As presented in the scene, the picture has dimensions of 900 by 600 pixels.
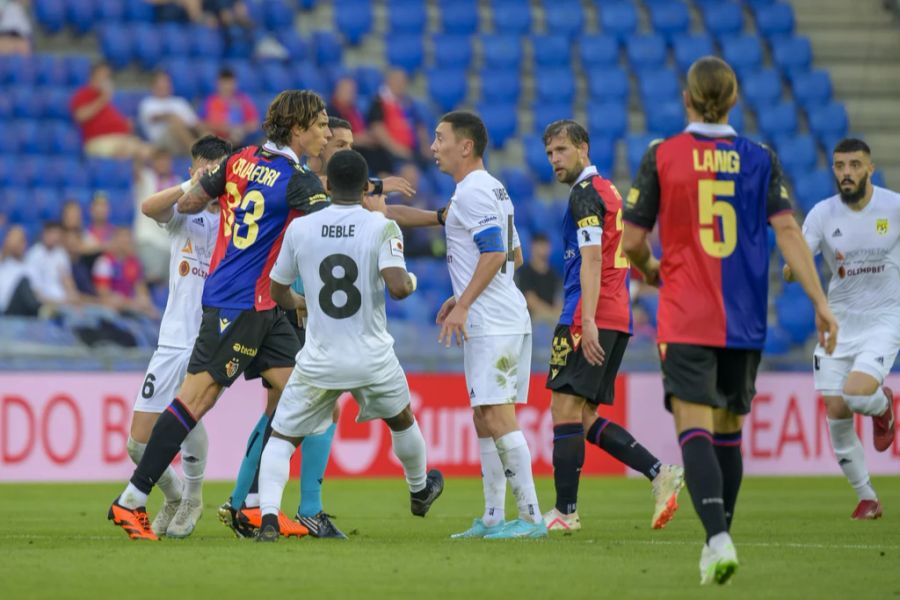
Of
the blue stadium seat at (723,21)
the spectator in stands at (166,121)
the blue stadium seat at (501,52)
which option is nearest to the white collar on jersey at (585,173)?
the spectator in stands at (166,121)

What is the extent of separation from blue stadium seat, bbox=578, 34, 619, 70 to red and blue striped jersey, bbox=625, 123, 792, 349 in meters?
15.7

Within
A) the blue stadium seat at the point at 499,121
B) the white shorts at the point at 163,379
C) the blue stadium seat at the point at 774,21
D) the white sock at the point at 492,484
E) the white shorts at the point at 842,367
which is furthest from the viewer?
the blue stadium seat at the point at 774,21

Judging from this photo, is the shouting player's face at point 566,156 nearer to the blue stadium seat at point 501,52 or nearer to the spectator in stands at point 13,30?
the spectator in stands at point 13,30

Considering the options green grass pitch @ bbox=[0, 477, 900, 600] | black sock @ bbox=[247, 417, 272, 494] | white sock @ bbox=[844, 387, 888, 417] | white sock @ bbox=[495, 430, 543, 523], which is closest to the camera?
green grass pitch @ bbox=[0, 477, 900, 600]

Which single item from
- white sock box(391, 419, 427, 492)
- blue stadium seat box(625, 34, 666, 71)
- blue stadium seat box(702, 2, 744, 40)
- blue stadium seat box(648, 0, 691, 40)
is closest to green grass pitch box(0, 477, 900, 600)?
white sock box(391, 419, 427, 492)

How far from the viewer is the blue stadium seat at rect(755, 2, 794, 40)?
23688 mm

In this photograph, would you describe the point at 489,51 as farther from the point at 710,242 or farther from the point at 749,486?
the point at 710,242

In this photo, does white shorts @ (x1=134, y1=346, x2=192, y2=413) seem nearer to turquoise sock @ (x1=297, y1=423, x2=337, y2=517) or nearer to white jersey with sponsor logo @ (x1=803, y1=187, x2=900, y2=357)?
turquoise sock @ (x1=297, y1=423, x2=337, y2=517)

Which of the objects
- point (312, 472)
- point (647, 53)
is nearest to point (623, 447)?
point (312, 472)

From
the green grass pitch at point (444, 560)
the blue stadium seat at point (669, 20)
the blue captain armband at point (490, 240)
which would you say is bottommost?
the green grass pitch at point (444, 560)

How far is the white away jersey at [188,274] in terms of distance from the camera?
953 cm

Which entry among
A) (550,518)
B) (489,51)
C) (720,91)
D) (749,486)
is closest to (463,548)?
(550,518)

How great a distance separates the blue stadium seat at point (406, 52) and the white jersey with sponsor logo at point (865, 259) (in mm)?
11381

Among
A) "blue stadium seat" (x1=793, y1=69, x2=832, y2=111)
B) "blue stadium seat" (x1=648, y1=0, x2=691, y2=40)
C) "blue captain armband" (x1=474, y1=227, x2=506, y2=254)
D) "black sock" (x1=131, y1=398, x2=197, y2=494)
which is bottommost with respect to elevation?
"black sock" (x1=131, y1=398, x2=197, y2=494)
